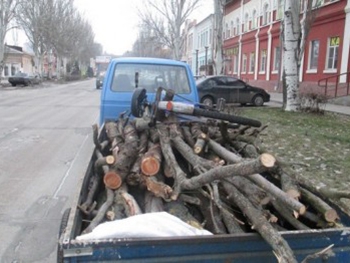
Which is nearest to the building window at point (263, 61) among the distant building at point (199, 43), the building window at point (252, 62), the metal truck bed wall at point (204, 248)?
the building window at point (252, 62)

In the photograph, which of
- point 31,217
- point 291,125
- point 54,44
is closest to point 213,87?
point 291,125

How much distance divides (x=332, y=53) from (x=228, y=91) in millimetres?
7399

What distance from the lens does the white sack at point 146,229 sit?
2145mm

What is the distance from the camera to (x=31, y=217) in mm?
4875

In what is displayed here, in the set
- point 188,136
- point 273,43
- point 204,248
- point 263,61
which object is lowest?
point 204,248

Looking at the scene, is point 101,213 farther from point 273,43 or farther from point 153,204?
point 273,43

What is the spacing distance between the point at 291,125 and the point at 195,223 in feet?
31.6

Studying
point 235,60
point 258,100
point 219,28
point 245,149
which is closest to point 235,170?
point 245,149

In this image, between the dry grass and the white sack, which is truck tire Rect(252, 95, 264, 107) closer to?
the dry grass

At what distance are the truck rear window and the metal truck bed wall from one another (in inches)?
164

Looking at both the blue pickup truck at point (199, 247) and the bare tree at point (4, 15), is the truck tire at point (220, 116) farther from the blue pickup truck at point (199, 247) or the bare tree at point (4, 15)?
the bare tree at point (4, 15)

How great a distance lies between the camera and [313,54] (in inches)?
982

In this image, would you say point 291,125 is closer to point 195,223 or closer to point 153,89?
point 153,89

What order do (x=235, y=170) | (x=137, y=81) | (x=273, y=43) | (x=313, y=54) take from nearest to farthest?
(x=235, y=170) < (x=137, y=81) < (x=313, y=54) < (x=273, y=43)
